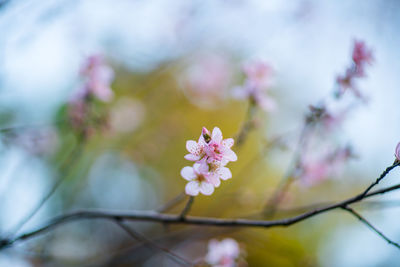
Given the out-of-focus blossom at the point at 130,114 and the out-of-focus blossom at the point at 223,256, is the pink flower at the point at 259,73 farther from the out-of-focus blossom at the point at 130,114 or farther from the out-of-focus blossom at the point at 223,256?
the out-of-focus blossom at the point at 130,114

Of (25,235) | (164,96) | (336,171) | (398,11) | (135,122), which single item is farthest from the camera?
(135,122)

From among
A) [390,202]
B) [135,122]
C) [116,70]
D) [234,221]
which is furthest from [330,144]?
[116,70]

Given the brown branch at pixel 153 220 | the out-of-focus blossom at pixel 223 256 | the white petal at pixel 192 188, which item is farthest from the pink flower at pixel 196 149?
the out-of-focus blossom at pixel 223 256

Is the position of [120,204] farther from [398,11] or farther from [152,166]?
[398,11]

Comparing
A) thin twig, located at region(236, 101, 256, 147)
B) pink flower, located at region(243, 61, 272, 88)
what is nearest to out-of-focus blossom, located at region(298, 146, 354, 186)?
thin twig, located at region(236, 101, 256, 147)

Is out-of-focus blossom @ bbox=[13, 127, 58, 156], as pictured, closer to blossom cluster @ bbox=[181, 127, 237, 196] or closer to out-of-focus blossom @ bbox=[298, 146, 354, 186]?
blossom cluster @ bbox=[181, 127, 237, 196]
